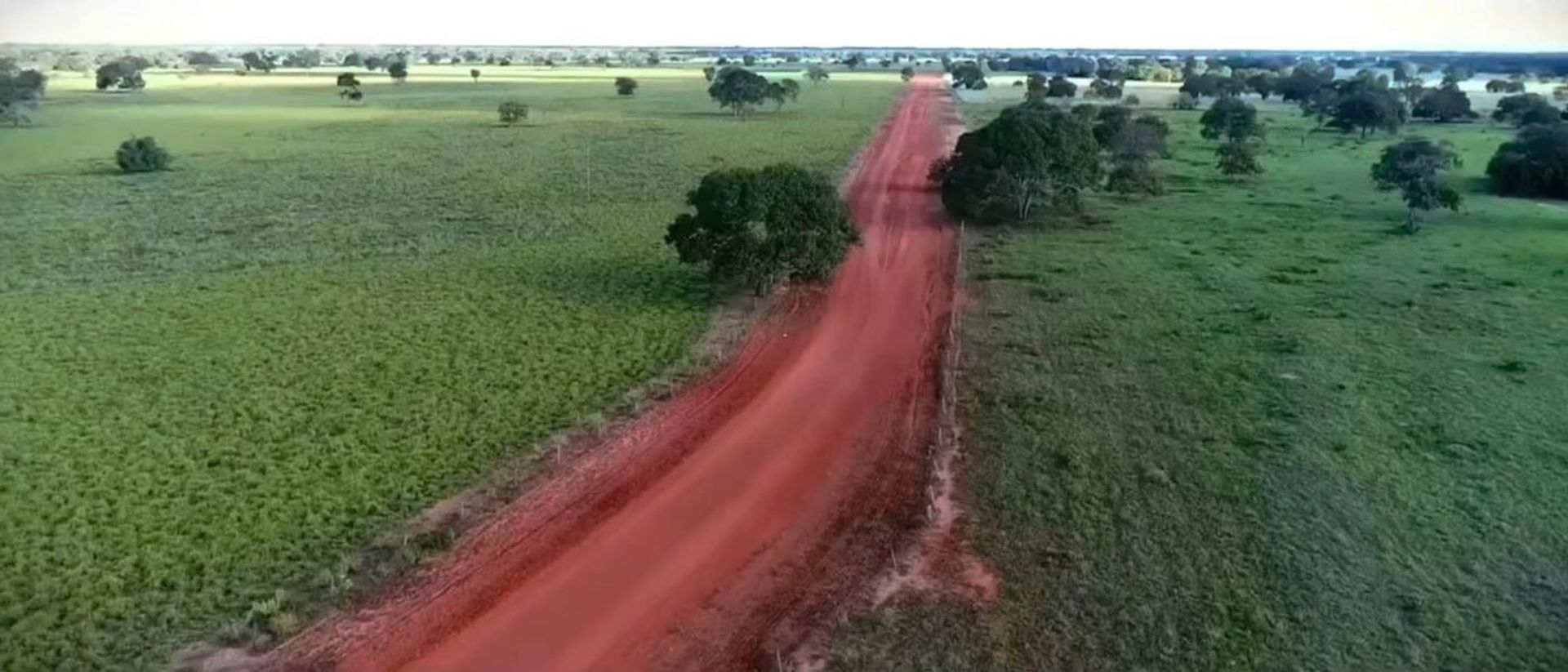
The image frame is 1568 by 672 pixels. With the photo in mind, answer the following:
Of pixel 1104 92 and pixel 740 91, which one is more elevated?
pixel 1104 92

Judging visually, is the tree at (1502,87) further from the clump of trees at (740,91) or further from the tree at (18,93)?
the tree at (18,93)

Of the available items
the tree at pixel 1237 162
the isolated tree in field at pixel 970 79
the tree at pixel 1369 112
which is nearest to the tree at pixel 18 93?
the tree at pixel 1237 162

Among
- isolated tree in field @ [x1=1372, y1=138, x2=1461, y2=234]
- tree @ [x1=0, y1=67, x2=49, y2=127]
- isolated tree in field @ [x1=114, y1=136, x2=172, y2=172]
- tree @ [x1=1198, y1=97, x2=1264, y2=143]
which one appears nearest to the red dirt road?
isolated tree in field @ [x1=1372, y1=138, x2=1461, y2=234]

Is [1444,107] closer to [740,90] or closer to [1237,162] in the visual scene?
[1237,162]

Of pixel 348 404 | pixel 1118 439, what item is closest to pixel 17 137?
pixel 348 404

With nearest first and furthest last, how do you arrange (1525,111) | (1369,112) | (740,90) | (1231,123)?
(1231,123), (1369,112), (1525,111), (740,90)

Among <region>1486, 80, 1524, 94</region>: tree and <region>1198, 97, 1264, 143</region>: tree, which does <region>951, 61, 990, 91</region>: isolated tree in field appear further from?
<region>1198, 97, 1264, 143</region>: tree

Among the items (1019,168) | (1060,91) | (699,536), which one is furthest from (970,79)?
(699,536)

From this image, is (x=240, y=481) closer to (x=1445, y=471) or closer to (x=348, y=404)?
(x=348, y=404)
